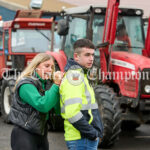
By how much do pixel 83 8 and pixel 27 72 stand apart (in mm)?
4884

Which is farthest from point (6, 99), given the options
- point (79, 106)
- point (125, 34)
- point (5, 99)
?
point (79, 106)

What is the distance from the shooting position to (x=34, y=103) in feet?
12.6

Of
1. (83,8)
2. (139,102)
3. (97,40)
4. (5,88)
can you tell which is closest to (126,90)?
(139,102)

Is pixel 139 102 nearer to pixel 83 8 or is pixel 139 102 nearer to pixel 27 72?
pixel 83 8

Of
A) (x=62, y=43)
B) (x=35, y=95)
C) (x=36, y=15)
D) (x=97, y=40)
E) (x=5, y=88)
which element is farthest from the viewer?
(x=36, y=15)

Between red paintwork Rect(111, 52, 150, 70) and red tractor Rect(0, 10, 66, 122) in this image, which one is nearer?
red paintwork Rect(111, 52, 150, 70)

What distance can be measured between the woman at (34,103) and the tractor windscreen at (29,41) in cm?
746

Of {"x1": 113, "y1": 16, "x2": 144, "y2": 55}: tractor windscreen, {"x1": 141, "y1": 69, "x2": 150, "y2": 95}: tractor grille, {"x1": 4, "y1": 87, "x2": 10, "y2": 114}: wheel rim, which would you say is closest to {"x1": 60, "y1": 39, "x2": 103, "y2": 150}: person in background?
{"x1": 141, "y1": 69, "x2": 150, "y2": 95}: tractor grille

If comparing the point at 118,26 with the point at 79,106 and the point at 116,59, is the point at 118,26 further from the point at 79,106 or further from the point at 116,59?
the point at 79,106

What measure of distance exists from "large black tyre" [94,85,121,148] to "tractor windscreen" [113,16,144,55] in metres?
1.31

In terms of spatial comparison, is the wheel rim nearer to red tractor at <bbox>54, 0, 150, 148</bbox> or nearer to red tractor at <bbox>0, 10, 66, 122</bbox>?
red tractor at <bbox>0, 10, 66, 122</bbox>

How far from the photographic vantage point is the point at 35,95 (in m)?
3.88

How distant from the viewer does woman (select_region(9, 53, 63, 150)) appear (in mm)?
3854

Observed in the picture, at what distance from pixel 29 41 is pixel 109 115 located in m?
4.73
